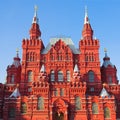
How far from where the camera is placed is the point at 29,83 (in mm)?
57344

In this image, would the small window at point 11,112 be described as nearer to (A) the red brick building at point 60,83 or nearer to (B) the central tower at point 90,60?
(A) the red brick building at point 60,83

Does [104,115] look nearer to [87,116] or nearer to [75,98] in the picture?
[87,116]

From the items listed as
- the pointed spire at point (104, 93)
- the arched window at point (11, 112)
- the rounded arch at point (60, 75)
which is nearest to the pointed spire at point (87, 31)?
the rounded arch at point (60, 75)

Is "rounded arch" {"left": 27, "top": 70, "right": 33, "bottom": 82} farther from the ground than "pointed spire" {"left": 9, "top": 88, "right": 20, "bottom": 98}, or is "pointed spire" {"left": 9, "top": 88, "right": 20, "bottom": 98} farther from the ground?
"rounded arch" {"left": 27, "top": 70, "right": 33, "bottom": 82}

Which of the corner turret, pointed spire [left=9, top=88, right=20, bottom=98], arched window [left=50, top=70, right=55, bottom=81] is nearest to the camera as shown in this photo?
pointed spire [left=9, top=88, right=20, bottom=98]

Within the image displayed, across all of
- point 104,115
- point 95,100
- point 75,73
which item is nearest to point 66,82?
point 75,73

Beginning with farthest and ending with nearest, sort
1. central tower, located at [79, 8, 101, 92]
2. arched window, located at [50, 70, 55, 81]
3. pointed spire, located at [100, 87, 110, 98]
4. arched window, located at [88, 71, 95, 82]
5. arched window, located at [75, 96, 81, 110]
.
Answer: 1. arched window, located at [88, 71, 95, 82]
2. arched window, located at [50, 70, 55, 81]
3. central tower, located at [79, 8, 101, 92]
4. pointed spire, located at [100, 87, 110, 98]
5. arched window, located at [75, 96, 81, 110]

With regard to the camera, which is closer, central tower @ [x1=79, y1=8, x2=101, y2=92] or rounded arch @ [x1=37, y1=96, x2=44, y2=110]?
rounded arch @ [x1=37, y1=96, x2=44, y2=110]

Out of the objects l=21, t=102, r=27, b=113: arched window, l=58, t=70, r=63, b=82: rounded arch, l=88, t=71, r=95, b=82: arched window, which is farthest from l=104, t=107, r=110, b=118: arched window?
l=21, t=102, r=27, b=113: arched window

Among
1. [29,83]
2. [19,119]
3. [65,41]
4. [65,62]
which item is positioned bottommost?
[19,119]

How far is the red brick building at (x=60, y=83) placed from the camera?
169 feet

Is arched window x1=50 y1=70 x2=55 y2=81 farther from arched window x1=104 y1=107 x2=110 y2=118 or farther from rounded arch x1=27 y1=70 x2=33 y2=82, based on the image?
arched window x1=104 y1=107 x2=110 y2=118

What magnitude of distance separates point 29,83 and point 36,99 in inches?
250

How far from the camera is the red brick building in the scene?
51.4 m
